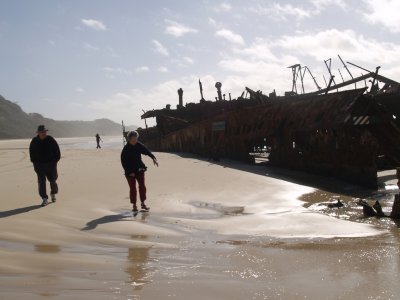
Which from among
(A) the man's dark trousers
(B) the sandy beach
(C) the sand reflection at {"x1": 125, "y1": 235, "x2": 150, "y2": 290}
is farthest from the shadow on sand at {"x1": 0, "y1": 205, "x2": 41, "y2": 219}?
(C) the sand reflection at {"x1": 125, "y1": 235, "x2": 150, "y2": 290}

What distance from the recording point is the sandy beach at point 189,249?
9.73ft

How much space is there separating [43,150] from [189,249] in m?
3.88

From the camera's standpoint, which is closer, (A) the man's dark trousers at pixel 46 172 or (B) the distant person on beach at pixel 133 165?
(B) the distant person on beach at pixel 133 165

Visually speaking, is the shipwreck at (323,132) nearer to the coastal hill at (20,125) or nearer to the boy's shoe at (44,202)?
the boy's shoe at (44,202)

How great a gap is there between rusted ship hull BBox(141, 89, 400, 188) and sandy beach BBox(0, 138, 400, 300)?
2.88 m

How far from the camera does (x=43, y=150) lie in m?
7.08

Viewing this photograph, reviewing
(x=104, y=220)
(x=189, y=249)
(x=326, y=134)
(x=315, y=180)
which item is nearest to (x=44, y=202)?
(x=104, y=220)

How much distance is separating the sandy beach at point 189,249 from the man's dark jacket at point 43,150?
66cm

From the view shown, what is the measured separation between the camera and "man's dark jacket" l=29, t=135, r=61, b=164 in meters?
7.03

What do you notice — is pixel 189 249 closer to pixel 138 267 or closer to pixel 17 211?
pixel 138 267

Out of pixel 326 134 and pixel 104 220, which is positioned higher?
pixel 326 134

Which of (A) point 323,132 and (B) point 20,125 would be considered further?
(B) point 20,125

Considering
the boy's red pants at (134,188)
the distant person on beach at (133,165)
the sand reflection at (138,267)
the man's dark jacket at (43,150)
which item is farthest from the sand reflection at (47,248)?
the man's dark jacket at (43,150)

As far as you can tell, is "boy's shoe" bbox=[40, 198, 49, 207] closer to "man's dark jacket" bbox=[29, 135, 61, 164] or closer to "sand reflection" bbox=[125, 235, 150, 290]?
"man's dark jacket" bbox=[29, 135, 61, 164]
